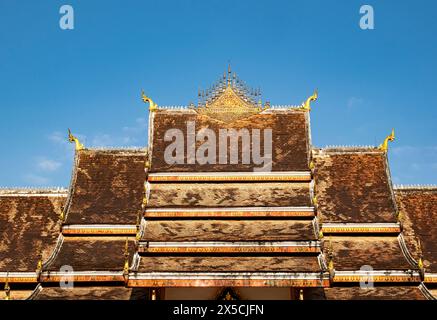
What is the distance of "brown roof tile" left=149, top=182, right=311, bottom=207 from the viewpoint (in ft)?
87.4

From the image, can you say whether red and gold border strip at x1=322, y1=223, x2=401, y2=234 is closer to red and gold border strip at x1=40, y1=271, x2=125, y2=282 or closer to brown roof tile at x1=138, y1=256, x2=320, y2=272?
brown roof tile at x1=138, y1=256, x2=320, y2=272

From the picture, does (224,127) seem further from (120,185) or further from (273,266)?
(273,266)

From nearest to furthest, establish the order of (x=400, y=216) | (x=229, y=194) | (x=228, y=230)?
1. (x=228, y=230)
2. (x=229, y=194)
3. (x=400, y=216)

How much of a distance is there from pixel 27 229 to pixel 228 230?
1132 centimetres

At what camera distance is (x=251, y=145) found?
2984 centimetres

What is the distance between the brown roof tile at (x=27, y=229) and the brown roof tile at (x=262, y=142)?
6.76 meters

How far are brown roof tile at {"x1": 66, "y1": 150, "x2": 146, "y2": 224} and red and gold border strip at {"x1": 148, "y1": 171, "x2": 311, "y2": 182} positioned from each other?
220 centimetres

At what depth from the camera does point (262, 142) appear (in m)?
30.0

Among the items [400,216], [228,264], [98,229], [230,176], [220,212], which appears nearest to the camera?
[228,264]

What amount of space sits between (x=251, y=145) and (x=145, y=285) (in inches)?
364

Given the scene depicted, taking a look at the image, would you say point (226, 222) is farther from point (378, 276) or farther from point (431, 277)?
point (431, 277)

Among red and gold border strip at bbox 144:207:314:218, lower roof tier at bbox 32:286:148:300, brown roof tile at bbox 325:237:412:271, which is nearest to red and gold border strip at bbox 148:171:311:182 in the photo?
red and gold border strip at bbox 144:207:314:218

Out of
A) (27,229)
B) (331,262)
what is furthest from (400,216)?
(27,229)

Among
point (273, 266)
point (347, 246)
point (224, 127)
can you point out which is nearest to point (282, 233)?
point (273, 266)
